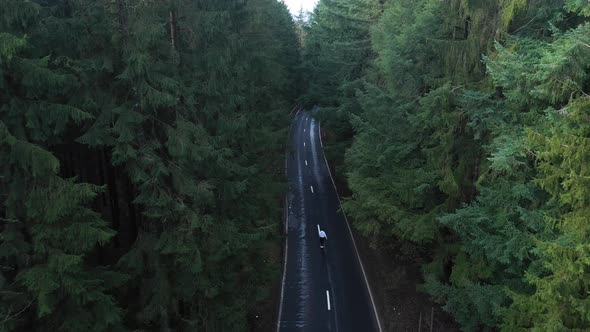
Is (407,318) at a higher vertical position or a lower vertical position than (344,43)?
lower

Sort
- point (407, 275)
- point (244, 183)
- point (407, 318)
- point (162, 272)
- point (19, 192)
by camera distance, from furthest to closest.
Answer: point (407, 275) < point (407, 318) < point (244, 183) < point (162, 272) < point (19, 192)

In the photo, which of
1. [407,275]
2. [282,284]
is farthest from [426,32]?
[282,284]

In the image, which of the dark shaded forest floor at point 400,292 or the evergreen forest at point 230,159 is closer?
the evergreen forest at point 230,159

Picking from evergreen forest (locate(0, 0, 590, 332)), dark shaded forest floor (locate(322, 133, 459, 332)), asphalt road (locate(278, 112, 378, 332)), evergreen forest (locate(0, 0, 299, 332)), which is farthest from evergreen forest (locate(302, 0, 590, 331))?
evergreen forest (locate(0, 0, 299, 332))

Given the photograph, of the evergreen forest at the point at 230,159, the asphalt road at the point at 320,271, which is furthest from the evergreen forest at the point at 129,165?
the asphalt road at the point at 320,271

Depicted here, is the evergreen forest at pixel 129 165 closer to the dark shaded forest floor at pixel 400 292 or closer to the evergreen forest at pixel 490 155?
A: the evergreen forest at pixel 490 155

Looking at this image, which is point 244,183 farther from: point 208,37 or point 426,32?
point 426,32

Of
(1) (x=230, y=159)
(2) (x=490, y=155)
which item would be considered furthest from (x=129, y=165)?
(2) (x=490, y=155)

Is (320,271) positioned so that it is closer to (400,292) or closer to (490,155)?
(400,292)
